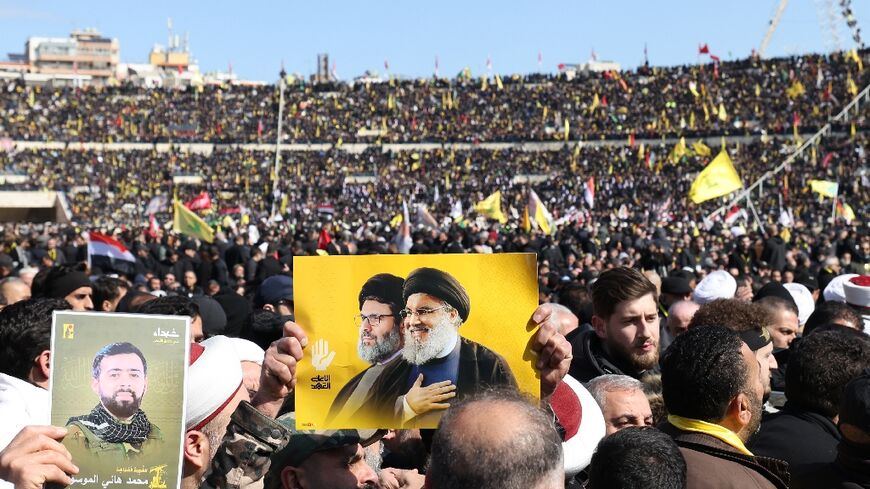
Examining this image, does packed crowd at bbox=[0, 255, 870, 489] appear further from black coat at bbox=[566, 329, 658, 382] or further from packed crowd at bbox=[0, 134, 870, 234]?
packed crowd at bbox=[0, 134, 870, 234]

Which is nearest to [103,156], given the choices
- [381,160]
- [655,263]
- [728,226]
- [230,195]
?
[230,195]

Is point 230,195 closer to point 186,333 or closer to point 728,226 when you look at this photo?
point 728,226

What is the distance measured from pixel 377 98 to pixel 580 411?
67.0m

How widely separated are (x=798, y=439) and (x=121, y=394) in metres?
2.51

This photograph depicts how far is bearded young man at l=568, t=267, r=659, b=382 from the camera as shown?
4.91m

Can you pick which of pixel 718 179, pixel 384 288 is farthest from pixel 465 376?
pixel 718 179

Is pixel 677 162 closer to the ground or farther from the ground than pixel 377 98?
closer to the ground

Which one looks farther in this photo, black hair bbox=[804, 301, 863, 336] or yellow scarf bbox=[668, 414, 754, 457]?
black hair bbox=[804, 301, 863, 336]

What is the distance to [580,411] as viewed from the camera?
13.0 feet

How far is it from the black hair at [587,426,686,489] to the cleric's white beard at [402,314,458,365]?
1.75ft

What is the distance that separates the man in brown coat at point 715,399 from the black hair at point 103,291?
212 inches

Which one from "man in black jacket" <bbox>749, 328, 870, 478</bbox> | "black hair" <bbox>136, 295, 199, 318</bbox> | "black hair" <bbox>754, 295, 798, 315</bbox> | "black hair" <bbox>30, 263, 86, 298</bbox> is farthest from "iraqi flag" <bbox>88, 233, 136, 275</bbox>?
"man in black jacket" <bbox>749, 328, 870, 478</bbox>

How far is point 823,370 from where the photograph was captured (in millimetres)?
4242

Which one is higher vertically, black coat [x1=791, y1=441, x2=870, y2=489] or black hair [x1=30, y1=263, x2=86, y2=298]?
black hair [x1=30, y1=263, x2=86, y2=298]
